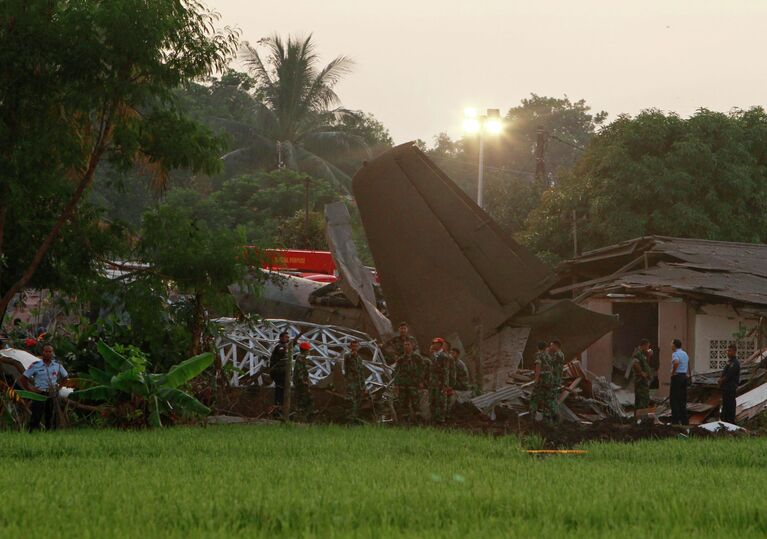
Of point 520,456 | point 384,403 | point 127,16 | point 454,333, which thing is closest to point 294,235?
point 454,333

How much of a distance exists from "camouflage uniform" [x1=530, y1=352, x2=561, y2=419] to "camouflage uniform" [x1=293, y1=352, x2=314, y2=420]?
4452 mm

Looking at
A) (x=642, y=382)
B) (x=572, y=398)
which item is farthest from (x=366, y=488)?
(x=572, y=398)

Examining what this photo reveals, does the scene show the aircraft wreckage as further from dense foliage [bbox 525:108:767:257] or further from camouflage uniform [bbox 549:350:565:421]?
dense foliage [bbox 525:108:767:257]

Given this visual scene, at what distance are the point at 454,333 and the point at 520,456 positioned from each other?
1362cm

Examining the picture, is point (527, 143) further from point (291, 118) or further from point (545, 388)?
point (545, 388)

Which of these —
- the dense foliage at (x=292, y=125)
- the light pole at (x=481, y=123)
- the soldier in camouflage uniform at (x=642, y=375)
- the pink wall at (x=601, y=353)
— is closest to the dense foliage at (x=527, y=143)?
the dense foliage at (x=292, y=125)

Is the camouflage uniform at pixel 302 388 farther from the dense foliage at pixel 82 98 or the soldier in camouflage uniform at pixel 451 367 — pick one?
the dense foliage at pixel 82 98

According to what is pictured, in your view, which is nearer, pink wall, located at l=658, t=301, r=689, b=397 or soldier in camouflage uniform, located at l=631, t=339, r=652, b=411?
soldier in camouflage uniform, located at l=631, t=339, r=652, b=411

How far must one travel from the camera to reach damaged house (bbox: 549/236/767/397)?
3388cm

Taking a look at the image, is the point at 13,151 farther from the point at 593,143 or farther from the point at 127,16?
the point at 593,143

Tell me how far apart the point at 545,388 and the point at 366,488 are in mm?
11364

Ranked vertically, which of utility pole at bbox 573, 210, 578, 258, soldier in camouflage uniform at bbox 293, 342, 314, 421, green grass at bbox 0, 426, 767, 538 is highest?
utility pole at bbox 573, 210, 578, 258

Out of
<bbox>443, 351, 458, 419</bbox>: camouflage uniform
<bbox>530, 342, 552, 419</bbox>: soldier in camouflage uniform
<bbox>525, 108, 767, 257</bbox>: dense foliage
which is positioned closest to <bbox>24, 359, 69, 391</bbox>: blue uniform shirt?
<bbox>443, 351, 458, 419</bbox>: camouflage uniform

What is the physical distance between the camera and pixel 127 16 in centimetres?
2208
